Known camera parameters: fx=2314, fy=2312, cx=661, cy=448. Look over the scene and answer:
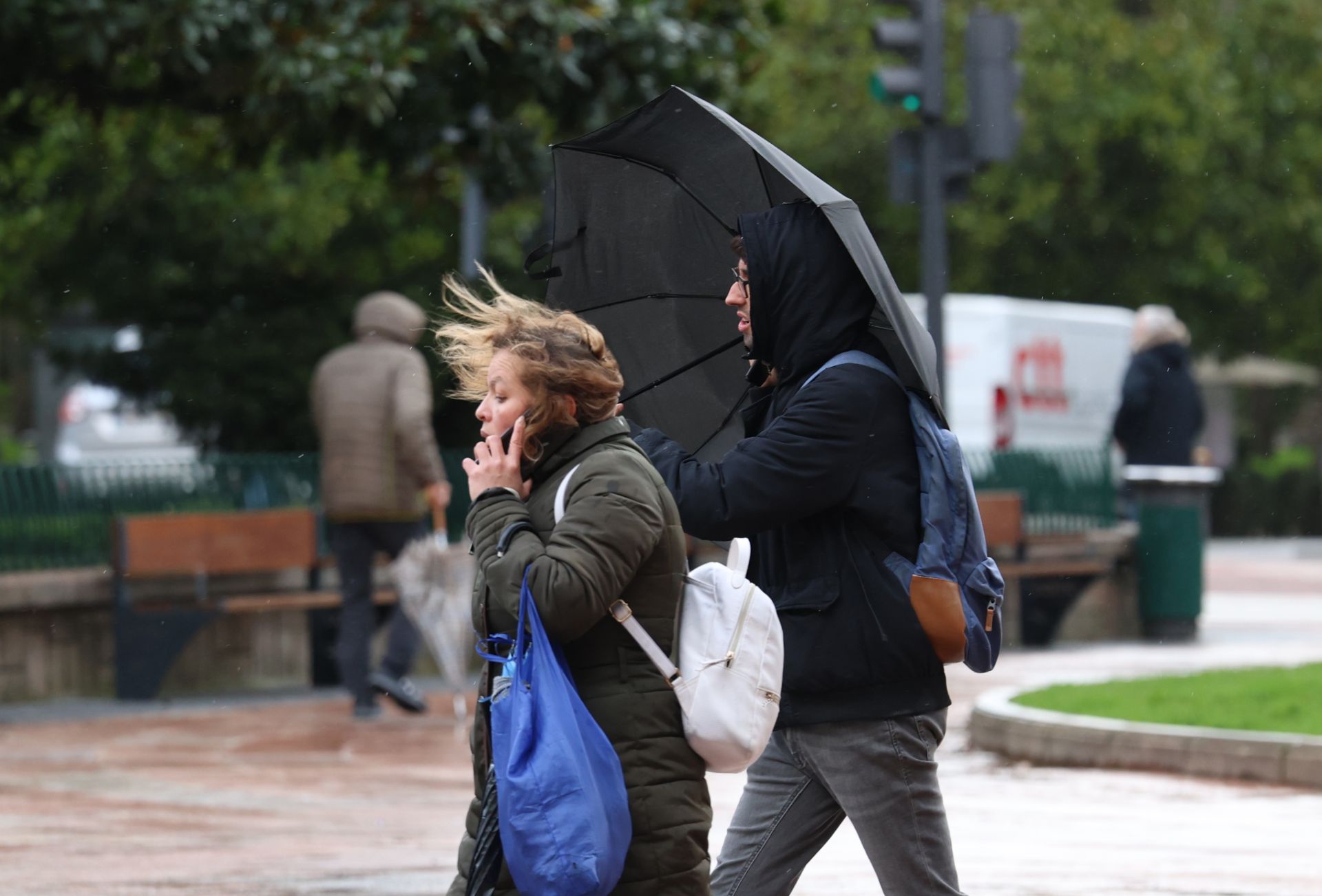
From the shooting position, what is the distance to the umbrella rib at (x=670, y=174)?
16.2 ft

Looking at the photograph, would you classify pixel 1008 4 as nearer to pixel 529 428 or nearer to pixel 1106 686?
pixel 1106 686

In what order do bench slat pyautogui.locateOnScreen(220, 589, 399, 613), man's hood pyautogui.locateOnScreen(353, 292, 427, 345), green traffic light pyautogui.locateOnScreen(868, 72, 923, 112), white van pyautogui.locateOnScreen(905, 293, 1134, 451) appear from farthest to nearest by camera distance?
white van pyautogui.locateOnScreen(905, 293, 1134, 451), green traffic light pyautogui.locateOnScreen(868, 72, 923, 112), bench slat pyautogui.locateOnScreen(220, 589, 399, 613), man's hood pyautogui.locateOnScreen(353, 292, 427, 345)

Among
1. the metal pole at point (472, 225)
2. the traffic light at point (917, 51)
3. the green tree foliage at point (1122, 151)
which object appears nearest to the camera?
the traffic light at point (917, 51)

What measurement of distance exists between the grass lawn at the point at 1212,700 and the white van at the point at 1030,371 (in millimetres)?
13788

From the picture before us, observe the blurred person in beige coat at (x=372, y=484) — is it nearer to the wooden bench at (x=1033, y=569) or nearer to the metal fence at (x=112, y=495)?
the metal fence at (x=112, y=495)

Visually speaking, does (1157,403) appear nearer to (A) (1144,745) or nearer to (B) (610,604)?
(A) (1144,745)

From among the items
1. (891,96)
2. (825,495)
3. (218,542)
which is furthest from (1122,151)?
(825,495)

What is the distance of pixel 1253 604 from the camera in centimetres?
1947

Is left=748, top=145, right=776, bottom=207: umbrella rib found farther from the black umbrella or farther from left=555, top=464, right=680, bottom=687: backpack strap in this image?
left=555, top=464, right=680, bottom=687: backpack strap

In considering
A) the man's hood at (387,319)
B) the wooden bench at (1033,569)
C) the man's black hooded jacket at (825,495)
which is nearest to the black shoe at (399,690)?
the man's hood at (387,319)

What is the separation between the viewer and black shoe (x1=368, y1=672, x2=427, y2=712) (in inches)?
444

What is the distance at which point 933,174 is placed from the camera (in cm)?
1253

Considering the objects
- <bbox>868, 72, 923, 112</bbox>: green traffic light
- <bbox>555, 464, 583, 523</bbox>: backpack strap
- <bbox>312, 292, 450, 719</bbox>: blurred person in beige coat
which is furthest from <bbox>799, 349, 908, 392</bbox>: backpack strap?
<bbox>868, 72, 923, 112</bbox>: green traffic light

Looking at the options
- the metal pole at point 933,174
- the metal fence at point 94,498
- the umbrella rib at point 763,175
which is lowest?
the metal fence at point 94,498
